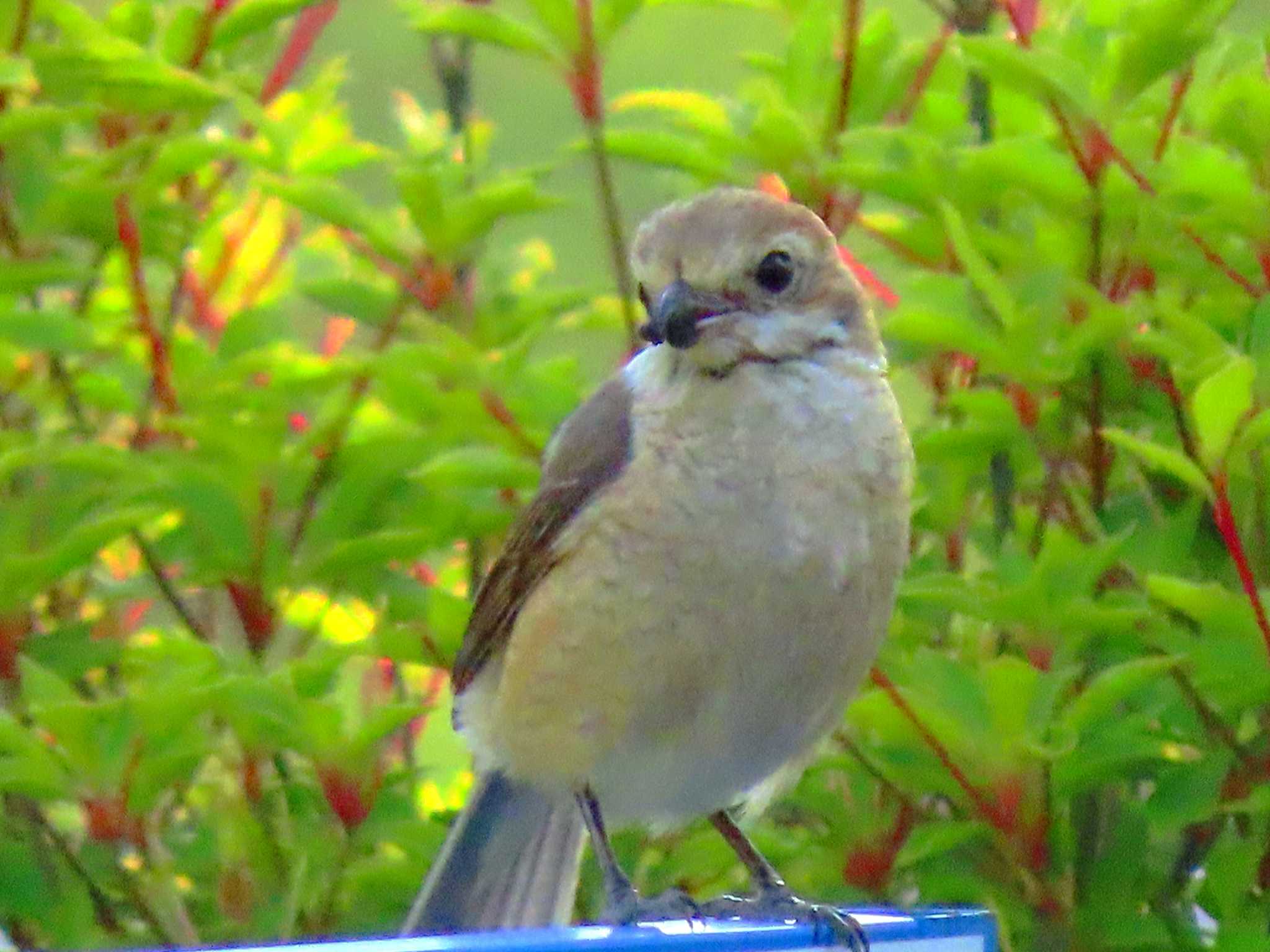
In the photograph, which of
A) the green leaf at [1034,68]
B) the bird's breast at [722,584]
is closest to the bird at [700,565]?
the bird's breast at [722,584]

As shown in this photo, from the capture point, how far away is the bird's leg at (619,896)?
2.44m

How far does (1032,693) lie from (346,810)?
85 centimetres

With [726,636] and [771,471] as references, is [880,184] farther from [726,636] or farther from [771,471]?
[726,636]

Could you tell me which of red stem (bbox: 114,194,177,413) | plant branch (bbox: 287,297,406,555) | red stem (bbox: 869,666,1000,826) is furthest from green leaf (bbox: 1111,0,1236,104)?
red stem (bbox: 114,194,177,413)

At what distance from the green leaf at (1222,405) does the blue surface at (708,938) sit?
59 cm

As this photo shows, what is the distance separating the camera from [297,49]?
3252mm

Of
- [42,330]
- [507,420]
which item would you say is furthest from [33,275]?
[507,420]

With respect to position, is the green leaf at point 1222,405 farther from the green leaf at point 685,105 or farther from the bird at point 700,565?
the green leaf at point 685,105

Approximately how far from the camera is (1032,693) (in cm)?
235

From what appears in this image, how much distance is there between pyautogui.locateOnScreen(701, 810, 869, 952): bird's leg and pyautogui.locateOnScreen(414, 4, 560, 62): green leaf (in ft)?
3.45

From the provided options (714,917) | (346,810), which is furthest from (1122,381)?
(346,810)

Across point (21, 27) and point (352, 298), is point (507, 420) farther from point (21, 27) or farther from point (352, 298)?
point (21, 27)

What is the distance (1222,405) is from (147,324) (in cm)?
147

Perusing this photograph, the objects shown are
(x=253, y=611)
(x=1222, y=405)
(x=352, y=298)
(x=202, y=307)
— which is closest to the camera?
(x=1222, y=405)
